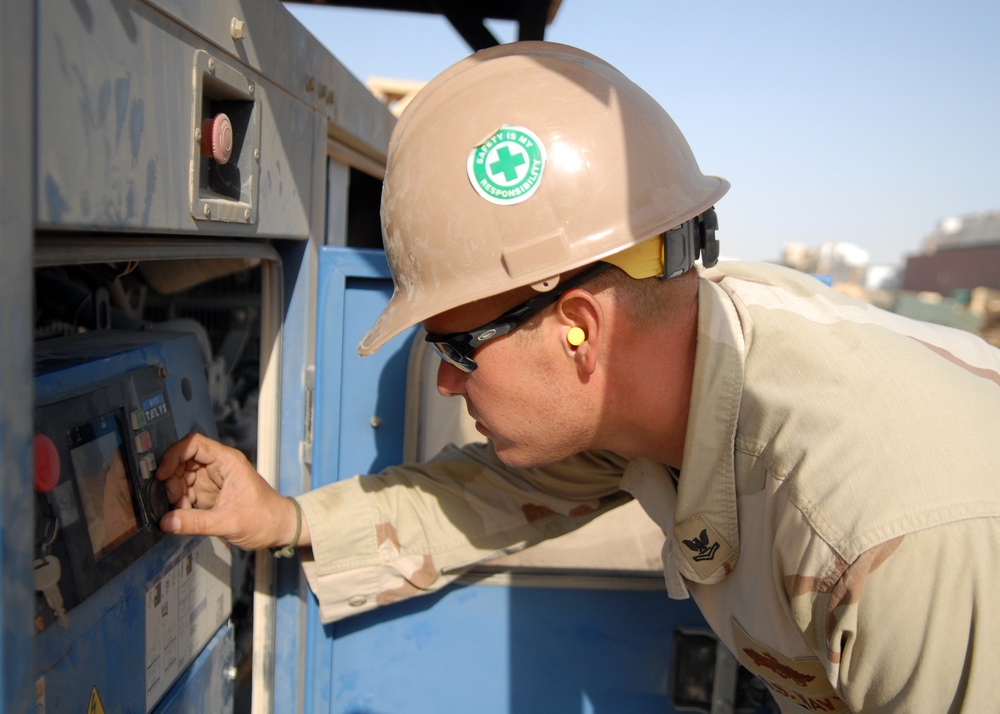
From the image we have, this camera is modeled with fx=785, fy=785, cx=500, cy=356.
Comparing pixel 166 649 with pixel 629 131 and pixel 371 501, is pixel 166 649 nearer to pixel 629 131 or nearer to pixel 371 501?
pixel 371 501

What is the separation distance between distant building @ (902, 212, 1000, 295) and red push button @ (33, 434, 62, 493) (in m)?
22.9

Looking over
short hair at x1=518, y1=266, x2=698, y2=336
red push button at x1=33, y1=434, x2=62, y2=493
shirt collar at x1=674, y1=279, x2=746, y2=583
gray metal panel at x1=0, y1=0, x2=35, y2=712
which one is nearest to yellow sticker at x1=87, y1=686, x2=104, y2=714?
red push button at x1=33, y1=434, x2=62, y2=493

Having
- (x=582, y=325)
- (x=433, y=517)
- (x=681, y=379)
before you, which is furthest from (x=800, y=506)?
(x=433, y=517)

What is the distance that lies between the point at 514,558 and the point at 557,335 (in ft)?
2.61

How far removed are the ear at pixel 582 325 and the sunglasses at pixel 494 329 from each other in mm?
20

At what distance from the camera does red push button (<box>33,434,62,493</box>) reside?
99cm

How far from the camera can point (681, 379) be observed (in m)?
1.50

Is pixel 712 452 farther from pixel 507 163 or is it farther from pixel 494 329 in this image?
pixel 507 163

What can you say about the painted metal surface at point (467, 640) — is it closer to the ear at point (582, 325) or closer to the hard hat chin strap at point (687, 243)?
the ear at point (582, 325)

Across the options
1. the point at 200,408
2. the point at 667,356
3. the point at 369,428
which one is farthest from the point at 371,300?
the point at 667,356

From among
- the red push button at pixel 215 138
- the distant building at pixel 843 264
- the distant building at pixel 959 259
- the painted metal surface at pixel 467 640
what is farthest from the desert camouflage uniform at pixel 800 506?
the distant building at pixel 843 264

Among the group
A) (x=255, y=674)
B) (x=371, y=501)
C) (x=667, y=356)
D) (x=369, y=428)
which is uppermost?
(x=667, y=356)

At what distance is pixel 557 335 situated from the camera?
1.42 m

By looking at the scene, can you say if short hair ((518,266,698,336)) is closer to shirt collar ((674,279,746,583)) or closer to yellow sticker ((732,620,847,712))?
shirt collar ((674,279,746,583))
